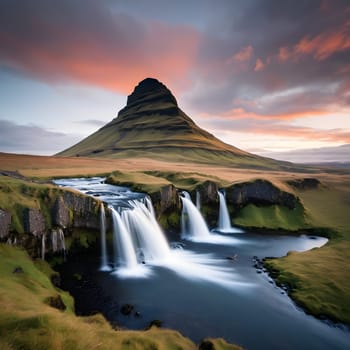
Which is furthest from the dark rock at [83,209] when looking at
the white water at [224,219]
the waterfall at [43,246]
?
the white water at [224,219]

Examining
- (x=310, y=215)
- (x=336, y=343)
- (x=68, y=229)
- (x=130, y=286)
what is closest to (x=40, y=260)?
(x=68, y=229)

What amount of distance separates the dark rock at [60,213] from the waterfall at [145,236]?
23.6 ft

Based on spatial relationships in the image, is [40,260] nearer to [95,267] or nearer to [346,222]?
[95,267]

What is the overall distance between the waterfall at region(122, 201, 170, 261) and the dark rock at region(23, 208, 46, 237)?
9.94m

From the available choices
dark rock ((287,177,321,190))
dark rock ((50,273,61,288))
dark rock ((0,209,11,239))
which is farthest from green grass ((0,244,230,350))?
dark rock ((287,177,321,190))

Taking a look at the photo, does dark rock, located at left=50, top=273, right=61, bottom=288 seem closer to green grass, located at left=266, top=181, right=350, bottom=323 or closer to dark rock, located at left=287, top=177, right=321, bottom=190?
green grass, located at left=266, top=181, right=350, bottom=323

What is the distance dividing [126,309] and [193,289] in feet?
24.1

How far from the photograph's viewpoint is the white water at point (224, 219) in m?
48.8

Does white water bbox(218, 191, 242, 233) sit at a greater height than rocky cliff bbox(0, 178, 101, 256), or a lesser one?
lesser

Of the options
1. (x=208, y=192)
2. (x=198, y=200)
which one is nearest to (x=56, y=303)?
(x=198, y=200)

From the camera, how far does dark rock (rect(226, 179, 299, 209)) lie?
55.5m

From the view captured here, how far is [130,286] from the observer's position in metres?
23.8

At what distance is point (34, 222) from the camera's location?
78.2ft

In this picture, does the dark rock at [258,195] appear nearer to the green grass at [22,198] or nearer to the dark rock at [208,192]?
the dark rock at [208,192]
